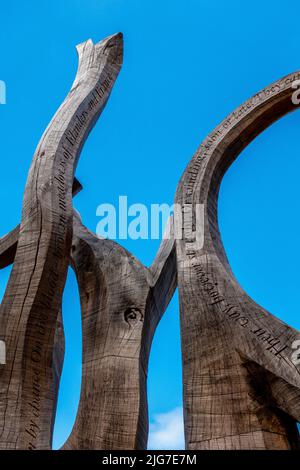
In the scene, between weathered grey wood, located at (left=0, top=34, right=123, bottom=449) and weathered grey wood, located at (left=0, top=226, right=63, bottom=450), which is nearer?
weathered grey wood, located at (left=0, top=34, right=123, bottom=449)

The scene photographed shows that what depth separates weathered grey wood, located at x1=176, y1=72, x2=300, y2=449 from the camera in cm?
457

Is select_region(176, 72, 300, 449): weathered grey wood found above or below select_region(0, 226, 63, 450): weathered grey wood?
below

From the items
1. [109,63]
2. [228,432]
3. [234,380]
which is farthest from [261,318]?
[109,63]

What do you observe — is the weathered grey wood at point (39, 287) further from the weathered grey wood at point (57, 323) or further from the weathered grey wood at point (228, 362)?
the weathered grey wood at point (57, 323)

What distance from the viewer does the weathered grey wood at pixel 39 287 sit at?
473cm

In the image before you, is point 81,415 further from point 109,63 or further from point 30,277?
point 109,63

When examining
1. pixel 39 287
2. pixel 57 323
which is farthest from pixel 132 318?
pixel 57 323

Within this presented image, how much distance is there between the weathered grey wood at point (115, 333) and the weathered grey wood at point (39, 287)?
68 cm

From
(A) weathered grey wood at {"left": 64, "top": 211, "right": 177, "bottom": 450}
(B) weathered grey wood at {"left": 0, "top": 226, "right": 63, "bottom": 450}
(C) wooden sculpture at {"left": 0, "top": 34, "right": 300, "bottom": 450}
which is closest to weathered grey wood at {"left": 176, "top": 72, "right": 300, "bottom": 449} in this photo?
(C) wooden sculpture at {"left": 0, "top": 34, "right": 300, "bottom": 450}

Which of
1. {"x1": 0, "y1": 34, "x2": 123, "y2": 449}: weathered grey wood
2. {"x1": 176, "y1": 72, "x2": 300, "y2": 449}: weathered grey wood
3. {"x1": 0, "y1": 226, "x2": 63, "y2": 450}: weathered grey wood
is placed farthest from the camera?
{"x1": 0, "y1": 226, "x2": 63, "y2": 450}: weathered grey wood

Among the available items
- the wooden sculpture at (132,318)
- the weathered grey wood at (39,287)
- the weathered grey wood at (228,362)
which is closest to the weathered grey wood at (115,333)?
the wooden sculpture at (132,318)

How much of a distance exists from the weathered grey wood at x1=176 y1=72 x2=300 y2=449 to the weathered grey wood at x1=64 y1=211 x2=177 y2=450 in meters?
0.78

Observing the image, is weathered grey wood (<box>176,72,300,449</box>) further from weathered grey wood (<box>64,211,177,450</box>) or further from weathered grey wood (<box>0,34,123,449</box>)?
weathered grey wood (<box>0,34,123,449</box>)
